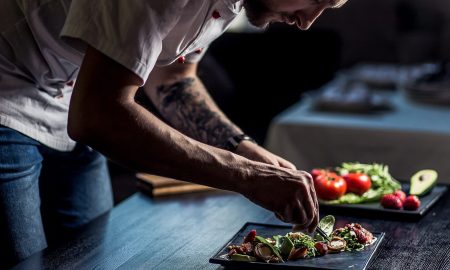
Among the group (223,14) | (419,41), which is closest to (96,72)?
(223,14)

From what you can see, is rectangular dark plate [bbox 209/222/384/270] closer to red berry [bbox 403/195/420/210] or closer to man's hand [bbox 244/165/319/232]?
man's hand [bbox 244/165/319/232]

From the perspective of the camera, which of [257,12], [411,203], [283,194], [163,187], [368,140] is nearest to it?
[283,194]

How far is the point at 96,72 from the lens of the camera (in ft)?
4.68

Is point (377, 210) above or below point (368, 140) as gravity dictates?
above

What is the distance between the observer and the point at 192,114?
208cm

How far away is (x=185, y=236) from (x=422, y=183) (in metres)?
0.72

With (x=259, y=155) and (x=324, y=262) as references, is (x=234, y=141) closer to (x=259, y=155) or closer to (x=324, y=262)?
Answer: (x=259, y=155)

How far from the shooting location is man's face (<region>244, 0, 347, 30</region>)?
157 centimetres

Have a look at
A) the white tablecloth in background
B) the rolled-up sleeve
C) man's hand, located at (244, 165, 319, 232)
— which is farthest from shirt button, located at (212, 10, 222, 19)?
the white tablecloth in background

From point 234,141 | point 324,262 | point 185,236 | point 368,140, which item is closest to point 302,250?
point 324,262

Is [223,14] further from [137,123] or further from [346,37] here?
[346,37]

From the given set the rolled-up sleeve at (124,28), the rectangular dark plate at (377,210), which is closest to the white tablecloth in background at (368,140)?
the rectangular dark plate at (377,210)

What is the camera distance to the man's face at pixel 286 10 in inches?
61.9

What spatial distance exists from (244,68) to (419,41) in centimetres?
116
